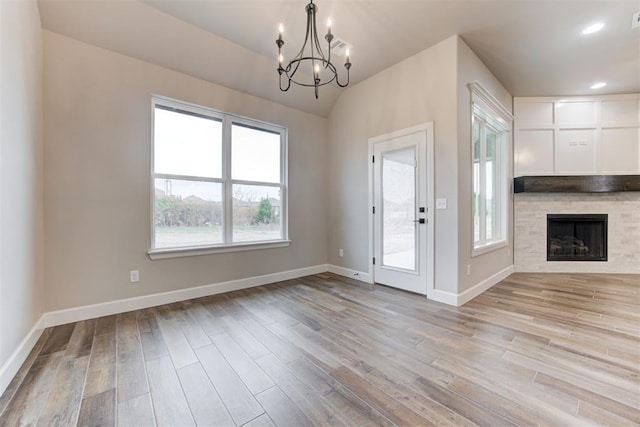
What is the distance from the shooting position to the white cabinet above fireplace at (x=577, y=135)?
14.4 ft

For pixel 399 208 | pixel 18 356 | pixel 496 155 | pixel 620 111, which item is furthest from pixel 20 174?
pixel 620 111

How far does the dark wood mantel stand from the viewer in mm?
4250

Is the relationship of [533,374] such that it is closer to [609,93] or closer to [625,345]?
[625,345]

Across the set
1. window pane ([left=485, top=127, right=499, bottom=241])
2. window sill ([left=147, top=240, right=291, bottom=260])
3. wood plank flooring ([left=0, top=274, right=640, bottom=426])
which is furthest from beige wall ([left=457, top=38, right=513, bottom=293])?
window sill ([left=147, top=240, right=291, bottom=260])

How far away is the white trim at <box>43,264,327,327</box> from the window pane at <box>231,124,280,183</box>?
1463 mm

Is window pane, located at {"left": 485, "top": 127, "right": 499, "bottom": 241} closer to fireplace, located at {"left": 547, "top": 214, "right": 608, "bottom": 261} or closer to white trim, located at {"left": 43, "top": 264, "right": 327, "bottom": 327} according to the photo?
fireplace, located at {"left": 547, "top": 214, "right": 608, "bottom": 261}

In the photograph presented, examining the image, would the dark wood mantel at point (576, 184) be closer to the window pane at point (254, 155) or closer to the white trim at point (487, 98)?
the white trim at point (487, 98)

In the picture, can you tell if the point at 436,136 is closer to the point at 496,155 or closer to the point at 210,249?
the point at 496,155

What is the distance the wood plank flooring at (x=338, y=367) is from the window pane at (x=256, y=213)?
1.12 m

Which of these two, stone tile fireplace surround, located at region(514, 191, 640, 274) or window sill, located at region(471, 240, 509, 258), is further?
stone tile fireplace surround, located at region(514, 191, 640, 274)

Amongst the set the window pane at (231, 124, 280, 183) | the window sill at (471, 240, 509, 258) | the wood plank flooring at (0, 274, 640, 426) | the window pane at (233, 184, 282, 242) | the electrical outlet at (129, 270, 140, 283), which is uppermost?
the window pane at (231, 124, 280, 183)

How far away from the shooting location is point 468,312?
275cm

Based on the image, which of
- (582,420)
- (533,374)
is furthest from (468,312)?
(582,420)

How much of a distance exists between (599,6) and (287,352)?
4.25 meters
